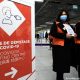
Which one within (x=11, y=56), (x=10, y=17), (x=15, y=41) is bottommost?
(x=11, y=56)

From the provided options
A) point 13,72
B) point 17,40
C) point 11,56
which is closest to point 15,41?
point 17,40

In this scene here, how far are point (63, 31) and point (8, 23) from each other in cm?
206

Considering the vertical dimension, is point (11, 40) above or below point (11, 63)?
above

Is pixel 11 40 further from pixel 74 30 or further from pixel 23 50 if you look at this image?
pixel 74 30

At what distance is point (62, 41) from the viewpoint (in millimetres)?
4086

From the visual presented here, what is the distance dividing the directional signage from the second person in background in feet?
5.63

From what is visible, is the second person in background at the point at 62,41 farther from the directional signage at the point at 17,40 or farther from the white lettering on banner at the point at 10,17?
the white lettering on banner at the point at 10,17

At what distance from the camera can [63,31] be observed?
4066 millimetres

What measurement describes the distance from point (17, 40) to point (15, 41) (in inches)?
0.9

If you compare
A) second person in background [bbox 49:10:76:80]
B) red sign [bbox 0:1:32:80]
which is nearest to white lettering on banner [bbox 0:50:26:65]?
red sign [bbox 0:1:32:80]

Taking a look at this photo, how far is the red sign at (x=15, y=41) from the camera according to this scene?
208 centimetres

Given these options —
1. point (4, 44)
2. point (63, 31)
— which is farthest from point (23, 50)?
point (63, 31)

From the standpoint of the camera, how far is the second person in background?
4.04 metres

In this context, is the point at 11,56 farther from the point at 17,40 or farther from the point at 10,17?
the point at 10,17
